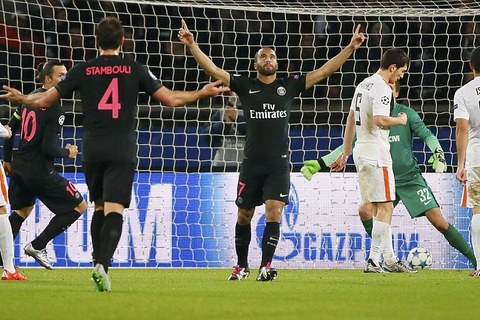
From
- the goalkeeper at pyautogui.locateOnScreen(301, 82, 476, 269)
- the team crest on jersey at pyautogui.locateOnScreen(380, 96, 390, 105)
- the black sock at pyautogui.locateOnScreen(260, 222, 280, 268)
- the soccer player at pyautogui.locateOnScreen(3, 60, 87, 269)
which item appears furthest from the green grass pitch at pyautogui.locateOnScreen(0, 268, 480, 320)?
the team crest on jersey at pyautogui.locateOnScreen(380, 96, 390, 105)

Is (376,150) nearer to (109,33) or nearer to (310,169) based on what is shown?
(310,169)

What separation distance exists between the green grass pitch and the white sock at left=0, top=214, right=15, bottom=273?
305mm

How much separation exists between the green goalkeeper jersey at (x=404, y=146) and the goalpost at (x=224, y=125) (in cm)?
147

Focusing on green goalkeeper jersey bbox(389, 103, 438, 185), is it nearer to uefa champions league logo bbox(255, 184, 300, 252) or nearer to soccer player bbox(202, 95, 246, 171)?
uefa champions league logo bbox(255, 184, 300, 252)

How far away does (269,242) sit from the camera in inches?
369

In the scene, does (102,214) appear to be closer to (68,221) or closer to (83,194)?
(68,221)

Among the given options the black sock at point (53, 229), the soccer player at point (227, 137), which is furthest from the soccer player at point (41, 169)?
the soccer player at point (227, 137)

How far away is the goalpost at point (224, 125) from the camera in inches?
505

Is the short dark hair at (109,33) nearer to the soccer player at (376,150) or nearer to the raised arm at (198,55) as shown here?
the raised arm at (198,55)

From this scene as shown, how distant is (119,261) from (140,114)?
3985mm

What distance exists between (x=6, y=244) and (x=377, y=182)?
129 inches

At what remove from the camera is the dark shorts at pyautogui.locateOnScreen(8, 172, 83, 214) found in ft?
37.1

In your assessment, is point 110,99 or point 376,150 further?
point 376,150

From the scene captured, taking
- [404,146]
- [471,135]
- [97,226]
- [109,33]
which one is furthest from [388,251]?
[109,33]
